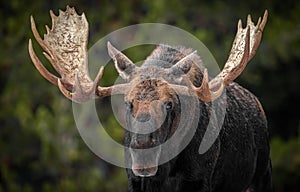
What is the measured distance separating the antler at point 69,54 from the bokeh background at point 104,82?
6972 millimetres

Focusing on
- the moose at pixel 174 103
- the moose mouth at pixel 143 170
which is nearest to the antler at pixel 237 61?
the moose at pixel 174 103

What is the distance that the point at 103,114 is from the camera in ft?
58.5

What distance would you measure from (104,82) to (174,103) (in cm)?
891

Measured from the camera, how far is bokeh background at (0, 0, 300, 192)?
16.1 metres

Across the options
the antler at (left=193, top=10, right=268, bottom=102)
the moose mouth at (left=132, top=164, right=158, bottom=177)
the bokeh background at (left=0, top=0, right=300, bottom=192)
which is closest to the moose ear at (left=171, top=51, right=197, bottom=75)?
the antler at (left=193, top=10, right=268, bottom=102)

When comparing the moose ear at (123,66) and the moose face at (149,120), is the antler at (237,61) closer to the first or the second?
the moose face at (149,120)

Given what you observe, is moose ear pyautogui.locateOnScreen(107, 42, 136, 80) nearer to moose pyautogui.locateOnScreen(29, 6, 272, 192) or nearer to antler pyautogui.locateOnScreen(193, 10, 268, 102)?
moose pyautogui.locateOnScreen(29, 6, 272, 192)

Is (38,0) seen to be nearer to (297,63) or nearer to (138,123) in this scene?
(297,63)

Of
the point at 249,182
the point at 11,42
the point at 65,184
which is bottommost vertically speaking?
the point at 65,184

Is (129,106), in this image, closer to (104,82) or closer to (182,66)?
(182,66)

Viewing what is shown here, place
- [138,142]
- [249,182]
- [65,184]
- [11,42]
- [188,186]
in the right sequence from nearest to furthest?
[138,142]
[188,186]
[249,182]
[65,184]
[11,42]

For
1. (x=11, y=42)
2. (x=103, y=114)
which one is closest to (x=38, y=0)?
(x=11, y=42)

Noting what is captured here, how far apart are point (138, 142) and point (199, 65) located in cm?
134

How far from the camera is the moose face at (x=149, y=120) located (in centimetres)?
686
